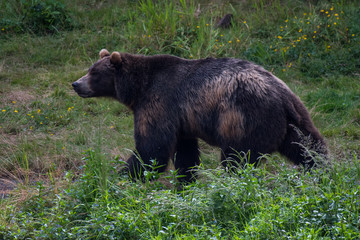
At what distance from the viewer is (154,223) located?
174 inches

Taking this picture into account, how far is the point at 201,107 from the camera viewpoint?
5766 mm

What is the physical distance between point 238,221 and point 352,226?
979mm

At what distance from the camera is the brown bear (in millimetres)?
5434

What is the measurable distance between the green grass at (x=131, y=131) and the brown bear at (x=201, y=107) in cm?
30

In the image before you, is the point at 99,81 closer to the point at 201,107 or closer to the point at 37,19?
the point at 201,107

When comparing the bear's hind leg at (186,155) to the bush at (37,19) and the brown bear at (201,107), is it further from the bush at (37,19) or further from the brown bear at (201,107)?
the bush at (37,19)

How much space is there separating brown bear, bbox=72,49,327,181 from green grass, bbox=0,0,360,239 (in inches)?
11.9

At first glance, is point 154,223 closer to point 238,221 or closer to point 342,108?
Result: point 238,221

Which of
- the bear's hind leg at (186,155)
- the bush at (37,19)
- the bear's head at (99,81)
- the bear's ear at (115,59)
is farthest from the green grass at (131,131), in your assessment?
the bear's ear at (115,59)

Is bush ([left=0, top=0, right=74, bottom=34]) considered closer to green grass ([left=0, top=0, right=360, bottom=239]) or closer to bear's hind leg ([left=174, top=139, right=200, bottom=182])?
green grass ([left=0, top=0, right=360, bottom=239])

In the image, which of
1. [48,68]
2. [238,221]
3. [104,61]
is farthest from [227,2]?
Answer: [238,221]

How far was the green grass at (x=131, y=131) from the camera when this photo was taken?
14.3 feet

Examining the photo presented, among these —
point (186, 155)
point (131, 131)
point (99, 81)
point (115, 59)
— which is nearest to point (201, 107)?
point (186, 155)

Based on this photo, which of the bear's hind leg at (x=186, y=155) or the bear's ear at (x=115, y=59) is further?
the bear's hind leg at (x=186, y=155)
